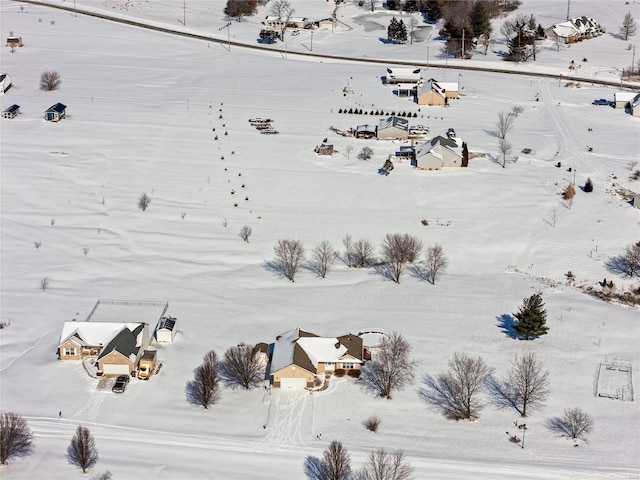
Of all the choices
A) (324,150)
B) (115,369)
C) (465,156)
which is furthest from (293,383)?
(465,156)

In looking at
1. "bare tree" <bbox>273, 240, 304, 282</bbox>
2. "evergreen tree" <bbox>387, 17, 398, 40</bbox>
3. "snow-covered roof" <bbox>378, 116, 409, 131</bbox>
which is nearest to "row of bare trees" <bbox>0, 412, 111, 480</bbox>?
"bare tree" <bbox>273, 240, 304, 282</bbox>

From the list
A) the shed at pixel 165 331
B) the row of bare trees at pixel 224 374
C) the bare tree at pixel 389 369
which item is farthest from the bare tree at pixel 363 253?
the shed at pixel 165 331

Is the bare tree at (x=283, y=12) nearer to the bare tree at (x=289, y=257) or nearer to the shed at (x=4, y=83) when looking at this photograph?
the shed at (x=4, y=83)

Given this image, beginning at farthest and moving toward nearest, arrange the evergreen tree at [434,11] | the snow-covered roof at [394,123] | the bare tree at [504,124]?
the evergreen tree at [434,11]
the bare tree at [504,124]
the snow-covered roof at [394,123]

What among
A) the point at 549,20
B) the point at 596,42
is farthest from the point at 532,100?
the point at 549,20

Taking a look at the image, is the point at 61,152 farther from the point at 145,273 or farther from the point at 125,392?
the point at 125,392

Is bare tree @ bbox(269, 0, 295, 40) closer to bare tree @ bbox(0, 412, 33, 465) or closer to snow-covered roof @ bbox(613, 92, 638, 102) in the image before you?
snow-covered roof @ bbox(613, 92, 638, 102)
